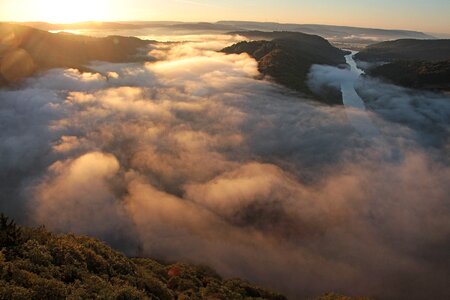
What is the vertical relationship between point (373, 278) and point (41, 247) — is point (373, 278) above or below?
below

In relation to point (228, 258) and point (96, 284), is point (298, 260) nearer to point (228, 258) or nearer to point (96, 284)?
point (228, 258)

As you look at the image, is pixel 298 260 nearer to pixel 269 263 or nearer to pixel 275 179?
pixel 269 263

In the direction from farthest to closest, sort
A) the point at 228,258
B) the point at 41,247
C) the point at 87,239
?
the point at 228,258
the point at 87,239
the point at 41,247

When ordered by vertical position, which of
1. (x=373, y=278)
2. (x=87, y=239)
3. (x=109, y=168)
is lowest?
(x=373, y=278)

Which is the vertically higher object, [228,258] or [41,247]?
[41,247]

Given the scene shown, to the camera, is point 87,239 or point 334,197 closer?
point 87,239

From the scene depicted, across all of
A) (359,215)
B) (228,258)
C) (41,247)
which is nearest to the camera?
(41,247)

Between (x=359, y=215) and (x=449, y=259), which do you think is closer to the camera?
(x=449, y=259)

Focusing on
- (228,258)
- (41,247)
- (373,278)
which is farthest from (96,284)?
(373,278)

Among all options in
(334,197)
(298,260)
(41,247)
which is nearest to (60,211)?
(298,260)
